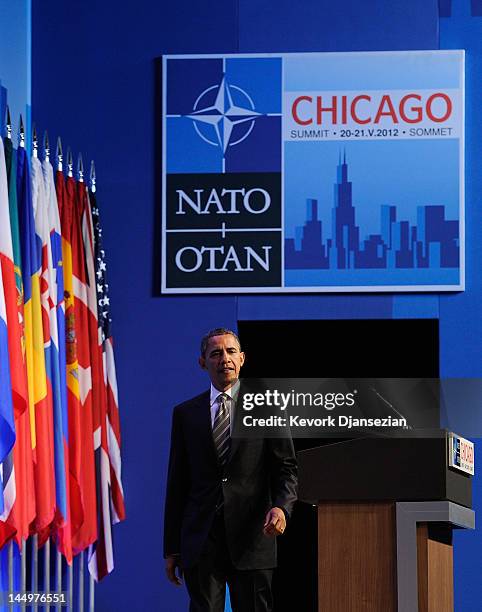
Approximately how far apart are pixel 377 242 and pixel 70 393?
6.47ft

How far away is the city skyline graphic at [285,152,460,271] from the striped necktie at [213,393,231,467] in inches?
74.3

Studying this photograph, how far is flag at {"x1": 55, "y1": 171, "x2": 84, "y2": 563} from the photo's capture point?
6.01 metres

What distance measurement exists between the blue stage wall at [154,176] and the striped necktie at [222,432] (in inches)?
Result: 69.8

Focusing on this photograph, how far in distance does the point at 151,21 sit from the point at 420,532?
5110 millimetres

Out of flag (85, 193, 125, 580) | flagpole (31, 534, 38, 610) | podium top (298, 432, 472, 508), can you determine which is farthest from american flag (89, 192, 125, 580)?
podium top (298, 432, 472, 508)

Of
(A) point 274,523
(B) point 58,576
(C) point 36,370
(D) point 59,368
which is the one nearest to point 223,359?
(A) point 274,523

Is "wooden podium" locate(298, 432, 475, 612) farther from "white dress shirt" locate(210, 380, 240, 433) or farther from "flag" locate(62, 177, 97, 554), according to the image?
"flag" locate(62, 177, 97, 554)

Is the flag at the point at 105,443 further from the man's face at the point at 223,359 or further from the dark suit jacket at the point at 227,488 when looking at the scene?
the man's face at the point at 223,359

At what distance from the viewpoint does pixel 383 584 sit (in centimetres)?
259

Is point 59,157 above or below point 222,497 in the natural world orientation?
above

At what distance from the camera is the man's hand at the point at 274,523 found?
458cm

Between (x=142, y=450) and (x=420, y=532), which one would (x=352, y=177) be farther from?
(x=420, y=532)

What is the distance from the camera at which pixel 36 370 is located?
18.7 feet

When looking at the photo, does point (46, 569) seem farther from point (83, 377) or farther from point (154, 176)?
point (154, 176)
